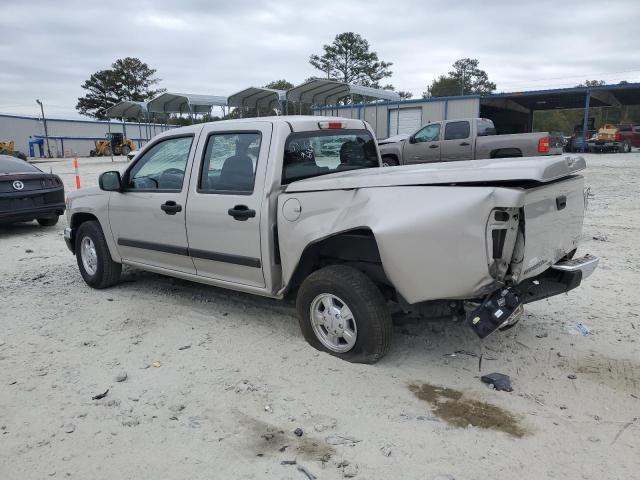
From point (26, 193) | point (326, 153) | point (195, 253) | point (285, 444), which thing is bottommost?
point (285, 444)

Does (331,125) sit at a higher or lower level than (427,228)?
higher

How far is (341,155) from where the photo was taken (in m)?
4.58

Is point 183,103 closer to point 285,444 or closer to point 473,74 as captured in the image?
point 285,444

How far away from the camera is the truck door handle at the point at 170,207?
179 inches

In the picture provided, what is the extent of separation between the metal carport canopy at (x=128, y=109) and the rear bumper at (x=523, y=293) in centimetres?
3090

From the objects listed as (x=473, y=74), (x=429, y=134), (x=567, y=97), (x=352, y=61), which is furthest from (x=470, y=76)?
(x=429, y=134)

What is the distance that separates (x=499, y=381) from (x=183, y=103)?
1162 inches

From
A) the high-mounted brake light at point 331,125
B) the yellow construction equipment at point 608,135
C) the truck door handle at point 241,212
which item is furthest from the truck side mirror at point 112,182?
the yellow construction equipment at point 608,135

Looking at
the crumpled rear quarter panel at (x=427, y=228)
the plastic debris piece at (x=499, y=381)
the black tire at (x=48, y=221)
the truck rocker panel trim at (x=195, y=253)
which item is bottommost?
the plastic debris piece at (x=499, y=381)

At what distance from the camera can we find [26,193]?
889cm

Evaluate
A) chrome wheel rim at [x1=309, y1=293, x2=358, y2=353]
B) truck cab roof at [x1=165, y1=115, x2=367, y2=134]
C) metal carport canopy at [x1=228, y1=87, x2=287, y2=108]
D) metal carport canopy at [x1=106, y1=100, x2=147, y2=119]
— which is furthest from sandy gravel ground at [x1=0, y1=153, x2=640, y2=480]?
metal carport canopy at [x1=106, y1=100, x2=147, y2=119]

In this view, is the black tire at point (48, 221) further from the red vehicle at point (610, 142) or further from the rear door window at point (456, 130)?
the red vehicle at point (610, 142)

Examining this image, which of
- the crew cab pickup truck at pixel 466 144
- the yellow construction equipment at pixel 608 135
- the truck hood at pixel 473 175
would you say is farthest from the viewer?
the yellow construction equipment at pixel 608 135

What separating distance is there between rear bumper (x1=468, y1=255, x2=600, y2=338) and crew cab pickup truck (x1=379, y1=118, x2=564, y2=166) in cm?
968
